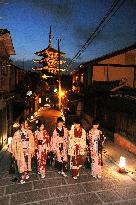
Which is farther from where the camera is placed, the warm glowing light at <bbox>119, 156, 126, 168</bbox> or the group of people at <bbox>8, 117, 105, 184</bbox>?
the warm glowing light at <bbox>119, 156, 126, 168</bbox>

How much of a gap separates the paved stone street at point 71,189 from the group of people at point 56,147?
1.27 feet

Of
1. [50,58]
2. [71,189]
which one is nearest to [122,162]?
[71,189]

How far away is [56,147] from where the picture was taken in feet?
33.8

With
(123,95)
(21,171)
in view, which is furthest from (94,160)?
(123,95)

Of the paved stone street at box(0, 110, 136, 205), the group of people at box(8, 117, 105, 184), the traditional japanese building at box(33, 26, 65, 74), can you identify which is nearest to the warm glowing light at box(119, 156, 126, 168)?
the paved stone street at box(0, 110, 136, 205)

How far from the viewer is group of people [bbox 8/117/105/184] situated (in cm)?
962

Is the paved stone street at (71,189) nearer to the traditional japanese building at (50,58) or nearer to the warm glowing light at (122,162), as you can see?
the warm glowing light at (122,162)

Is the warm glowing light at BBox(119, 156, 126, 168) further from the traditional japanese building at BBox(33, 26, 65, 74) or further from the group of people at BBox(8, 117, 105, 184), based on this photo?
the traditional japanese building at BBox(33, 26, 65, 74)

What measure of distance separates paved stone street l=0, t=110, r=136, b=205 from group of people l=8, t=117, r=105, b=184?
1.27ft

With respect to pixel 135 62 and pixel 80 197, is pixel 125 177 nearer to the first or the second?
pixel 80 197

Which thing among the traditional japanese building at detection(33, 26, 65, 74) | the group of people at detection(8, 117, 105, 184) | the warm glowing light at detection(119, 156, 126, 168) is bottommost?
the warm glowing light at detection(119, 156, 126, 168)

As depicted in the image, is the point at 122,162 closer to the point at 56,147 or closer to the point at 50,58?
the point at 56,147

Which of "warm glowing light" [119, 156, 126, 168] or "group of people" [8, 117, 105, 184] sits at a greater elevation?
"group of people" [8, 117, 105, 184]

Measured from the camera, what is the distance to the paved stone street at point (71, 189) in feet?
26.1
